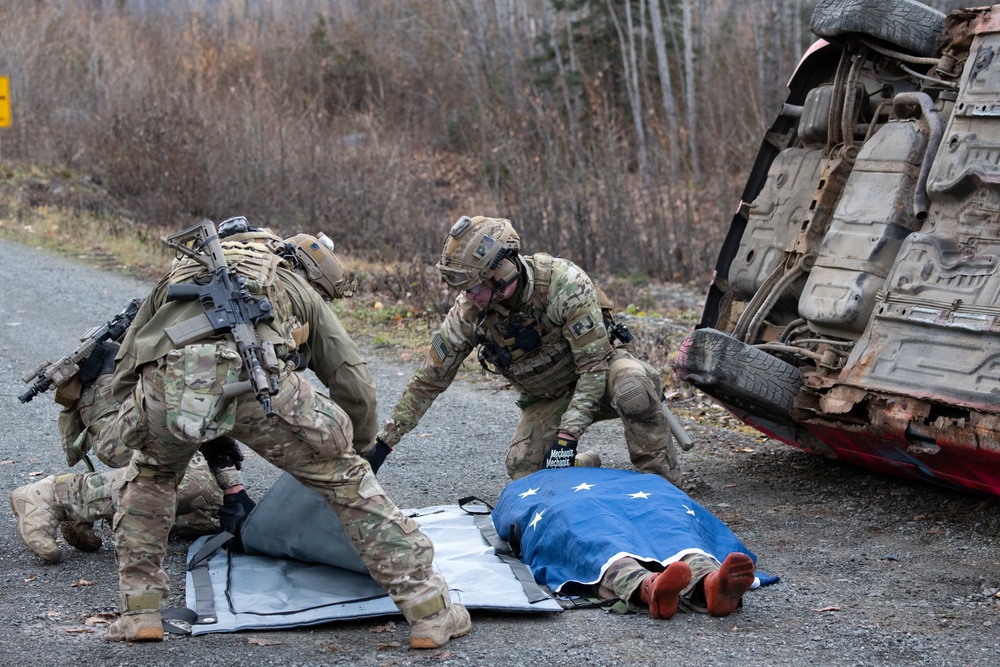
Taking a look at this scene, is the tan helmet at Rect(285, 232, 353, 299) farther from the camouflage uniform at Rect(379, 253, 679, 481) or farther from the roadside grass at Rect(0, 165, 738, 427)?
the roadside grass at Rect(0, 165, 738, 427)

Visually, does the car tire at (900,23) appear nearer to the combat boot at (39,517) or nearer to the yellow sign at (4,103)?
the combat boot at (39,517)

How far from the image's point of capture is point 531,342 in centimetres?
548

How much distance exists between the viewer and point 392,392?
8477mm

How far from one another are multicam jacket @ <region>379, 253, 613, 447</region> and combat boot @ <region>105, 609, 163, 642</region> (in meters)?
1.72

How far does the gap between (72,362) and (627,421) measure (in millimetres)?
2667

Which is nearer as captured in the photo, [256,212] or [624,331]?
[624,331]

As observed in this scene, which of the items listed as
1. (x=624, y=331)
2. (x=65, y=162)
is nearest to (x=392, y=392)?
(x=624, y=331)

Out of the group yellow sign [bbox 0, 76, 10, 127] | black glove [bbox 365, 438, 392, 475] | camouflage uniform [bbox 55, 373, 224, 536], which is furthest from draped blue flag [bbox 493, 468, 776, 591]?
yellow sign [bbox 0, 76, 10, 127]

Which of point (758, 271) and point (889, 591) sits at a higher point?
point (758, 271)

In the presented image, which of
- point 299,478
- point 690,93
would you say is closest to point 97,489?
point 299,478

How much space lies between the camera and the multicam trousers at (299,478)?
3676mm

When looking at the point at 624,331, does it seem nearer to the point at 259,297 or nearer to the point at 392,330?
the point at 259,297

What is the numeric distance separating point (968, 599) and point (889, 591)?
0.95 feet

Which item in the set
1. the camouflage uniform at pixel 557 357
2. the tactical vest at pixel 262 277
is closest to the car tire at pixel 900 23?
the camouflage uniform at pixel 557 357
